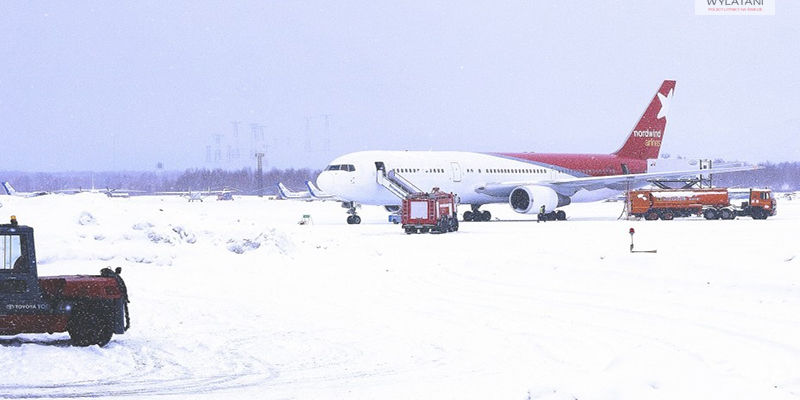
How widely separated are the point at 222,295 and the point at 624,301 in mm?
8337

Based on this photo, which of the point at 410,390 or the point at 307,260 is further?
the point at 307,260

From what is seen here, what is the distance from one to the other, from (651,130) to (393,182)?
22745 mm

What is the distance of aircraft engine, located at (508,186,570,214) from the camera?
50.3 metres

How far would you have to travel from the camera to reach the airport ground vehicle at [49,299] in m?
12.4

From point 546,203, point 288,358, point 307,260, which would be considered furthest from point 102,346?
point 546,203

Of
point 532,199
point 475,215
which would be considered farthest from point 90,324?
point 475,215

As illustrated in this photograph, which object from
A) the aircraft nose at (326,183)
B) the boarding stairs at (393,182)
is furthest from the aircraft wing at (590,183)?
the aircraft nose at (326,183)

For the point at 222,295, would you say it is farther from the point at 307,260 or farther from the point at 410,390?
the point at 410,390

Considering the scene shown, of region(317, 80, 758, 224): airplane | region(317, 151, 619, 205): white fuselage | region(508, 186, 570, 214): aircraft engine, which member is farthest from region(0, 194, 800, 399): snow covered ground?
region(508, 186, 570, 214): aircraft engine

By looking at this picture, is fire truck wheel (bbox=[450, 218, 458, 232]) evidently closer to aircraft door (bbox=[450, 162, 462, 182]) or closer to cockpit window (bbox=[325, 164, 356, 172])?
cockpit window (bbox=[325, 164, 356, 172])

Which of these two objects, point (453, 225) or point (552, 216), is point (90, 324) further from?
point (552, 216)

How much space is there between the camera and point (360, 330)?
49.7 feet

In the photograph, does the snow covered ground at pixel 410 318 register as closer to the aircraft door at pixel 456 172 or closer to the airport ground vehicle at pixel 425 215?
the airport ground vehicle at pixel 425 215

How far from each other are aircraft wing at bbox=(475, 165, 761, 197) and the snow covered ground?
63.7ft
